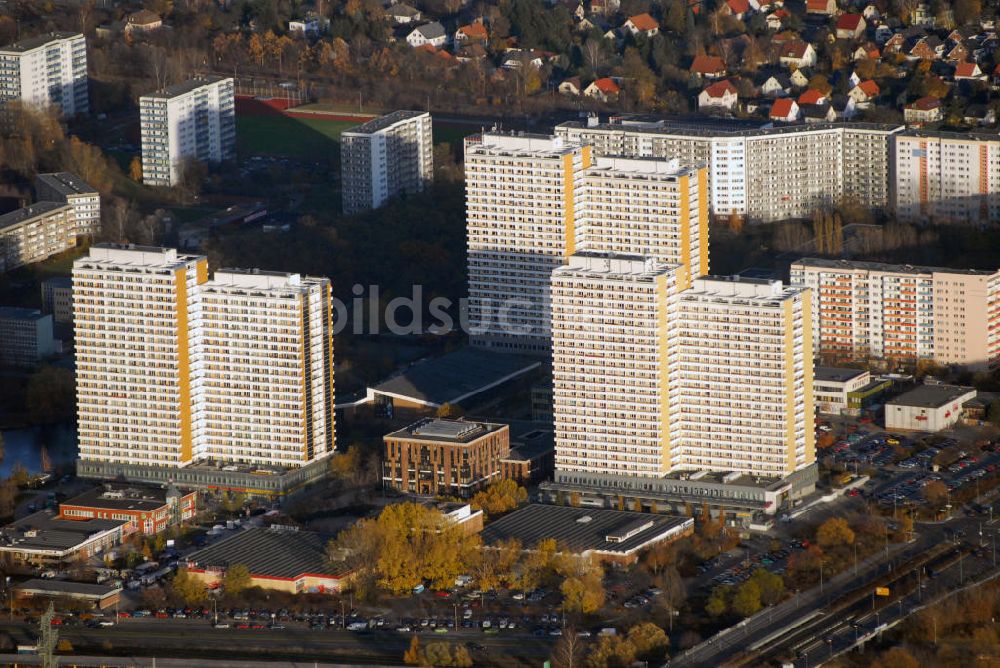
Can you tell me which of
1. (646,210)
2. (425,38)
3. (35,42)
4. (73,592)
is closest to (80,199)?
(35,42)

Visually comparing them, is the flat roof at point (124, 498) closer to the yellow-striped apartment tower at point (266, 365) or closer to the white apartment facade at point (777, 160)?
the yellow-striped apartment tower at point (266, 365)

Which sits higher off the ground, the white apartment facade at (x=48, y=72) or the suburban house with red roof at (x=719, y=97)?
the white apartment facade at (x=48, y=72)

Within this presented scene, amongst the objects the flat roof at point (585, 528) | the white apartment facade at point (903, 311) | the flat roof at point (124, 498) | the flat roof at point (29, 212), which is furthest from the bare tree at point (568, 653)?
the flat roof at point (29, 212)

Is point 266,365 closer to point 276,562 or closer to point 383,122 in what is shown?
point 276,562

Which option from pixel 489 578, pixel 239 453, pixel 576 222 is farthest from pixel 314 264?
pixel 489 578

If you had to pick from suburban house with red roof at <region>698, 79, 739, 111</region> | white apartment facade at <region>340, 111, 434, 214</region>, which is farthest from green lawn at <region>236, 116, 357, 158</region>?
Answer: suburban house with red roof at <region>698, 79, 739, 111</region>

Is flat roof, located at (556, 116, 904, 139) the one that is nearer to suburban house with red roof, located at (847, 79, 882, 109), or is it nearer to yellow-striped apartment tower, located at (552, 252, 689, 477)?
suburban house with red roof, located at (847, 79, 882, 109)

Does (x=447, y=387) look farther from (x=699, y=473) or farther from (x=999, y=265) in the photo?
(x=999, y=265)
